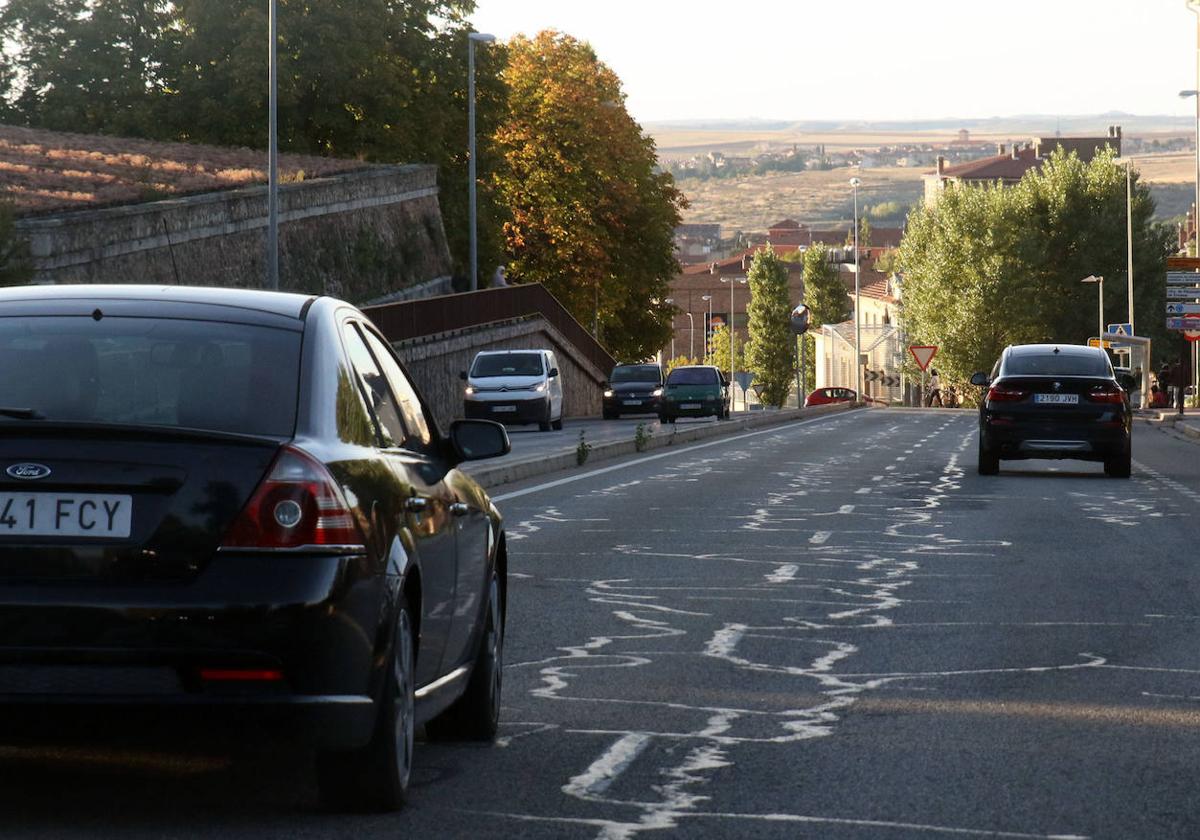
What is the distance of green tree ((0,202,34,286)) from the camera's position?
28391 millimetres

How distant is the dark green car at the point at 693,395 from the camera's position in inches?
2224

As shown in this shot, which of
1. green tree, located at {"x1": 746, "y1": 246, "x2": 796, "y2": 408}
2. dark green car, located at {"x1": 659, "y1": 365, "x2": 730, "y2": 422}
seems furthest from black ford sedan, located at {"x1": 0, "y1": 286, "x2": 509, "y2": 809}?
green tree, located at {"x1": 746, "y1": 246, "x2": 796, "y2": 408}

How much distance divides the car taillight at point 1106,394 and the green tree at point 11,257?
13.8 meters

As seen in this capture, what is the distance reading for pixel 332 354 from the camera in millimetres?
6445

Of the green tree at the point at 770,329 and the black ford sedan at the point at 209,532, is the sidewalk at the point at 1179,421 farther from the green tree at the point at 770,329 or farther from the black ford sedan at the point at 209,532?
the green tree at the point at 770,329

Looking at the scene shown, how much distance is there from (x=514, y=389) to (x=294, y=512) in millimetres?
39741

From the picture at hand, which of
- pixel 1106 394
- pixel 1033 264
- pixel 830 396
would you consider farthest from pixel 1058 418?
pixel 830 396

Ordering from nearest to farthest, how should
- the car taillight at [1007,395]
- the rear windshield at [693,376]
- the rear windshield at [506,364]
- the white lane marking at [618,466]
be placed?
the white lane marking at [618,466] → the car taillight at [1007,395] → the rear windshield at [506,364] → the rear windshield at [693,376]

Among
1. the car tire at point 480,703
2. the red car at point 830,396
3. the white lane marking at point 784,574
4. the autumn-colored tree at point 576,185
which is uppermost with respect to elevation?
the autumn-colored tree at point 576,185

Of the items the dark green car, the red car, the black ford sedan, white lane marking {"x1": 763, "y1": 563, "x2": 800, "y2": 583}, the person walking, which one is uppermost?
the black ford sedan

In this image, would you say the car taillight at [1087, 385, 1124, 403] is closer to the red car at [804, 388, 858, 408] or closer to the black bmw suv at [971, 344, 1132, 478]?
the black bmw suv at [971, 344, 1132, 478]

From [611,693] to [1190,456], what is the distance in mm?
27933

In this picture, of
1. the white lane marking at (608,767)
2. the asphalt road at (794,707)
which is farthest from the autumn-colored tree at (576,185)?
the white lane marking at (608,767)

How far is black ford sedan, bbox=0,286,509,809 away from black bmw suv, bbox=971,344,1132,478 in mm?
20501
